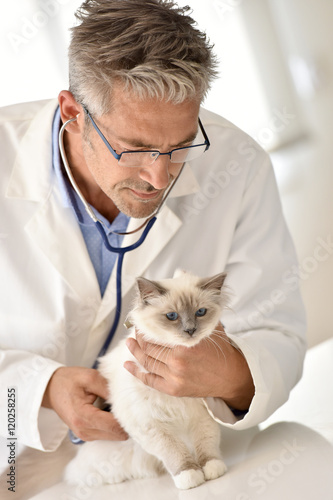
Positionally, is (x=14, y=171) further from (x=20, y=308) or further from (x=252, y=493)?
(x=252, y=493)

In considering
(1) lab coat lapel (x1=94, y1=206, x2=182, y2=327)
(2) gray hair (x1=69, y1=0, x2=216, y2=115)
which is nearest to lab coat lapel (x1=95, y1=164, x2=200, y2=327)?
(1) lab coat lapel (x1=94, y1=206, x2=182, y2=327)

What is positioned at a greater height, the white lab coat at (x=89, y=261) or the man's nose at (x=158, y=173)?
the man's nose at (x=158, y=173)

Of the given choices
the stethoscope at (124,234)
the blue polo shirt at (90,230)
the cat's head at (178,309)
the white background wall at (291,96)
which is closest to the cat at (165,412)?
the cat's head at (178,309)

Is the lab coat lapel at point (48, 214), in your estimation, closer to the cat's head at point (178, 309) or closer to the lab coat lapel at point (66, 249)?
the lab coat lapel at point (66, 249)

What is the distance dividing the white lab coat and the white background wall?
1.44 meters

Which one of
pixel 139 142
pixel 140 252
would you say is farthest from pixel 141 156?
pixel 140 252

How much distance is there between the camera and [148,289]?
52.0 inches

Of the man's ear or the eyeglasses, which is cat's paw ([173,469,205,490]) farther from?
the man's ear

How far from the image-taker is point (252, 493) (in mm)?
1131

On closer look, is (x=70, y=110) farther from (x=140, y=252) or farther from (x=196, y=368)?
(x=196, y=368)

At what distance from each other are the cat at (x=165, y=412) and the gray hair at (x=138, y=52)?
0.48 metres

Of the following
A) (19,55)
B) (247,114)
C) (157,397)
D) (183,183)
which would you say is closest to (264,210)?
(183,183)

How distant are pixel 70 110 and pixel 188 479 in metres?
1.03

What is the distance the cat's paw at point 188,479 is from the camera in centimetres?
123
